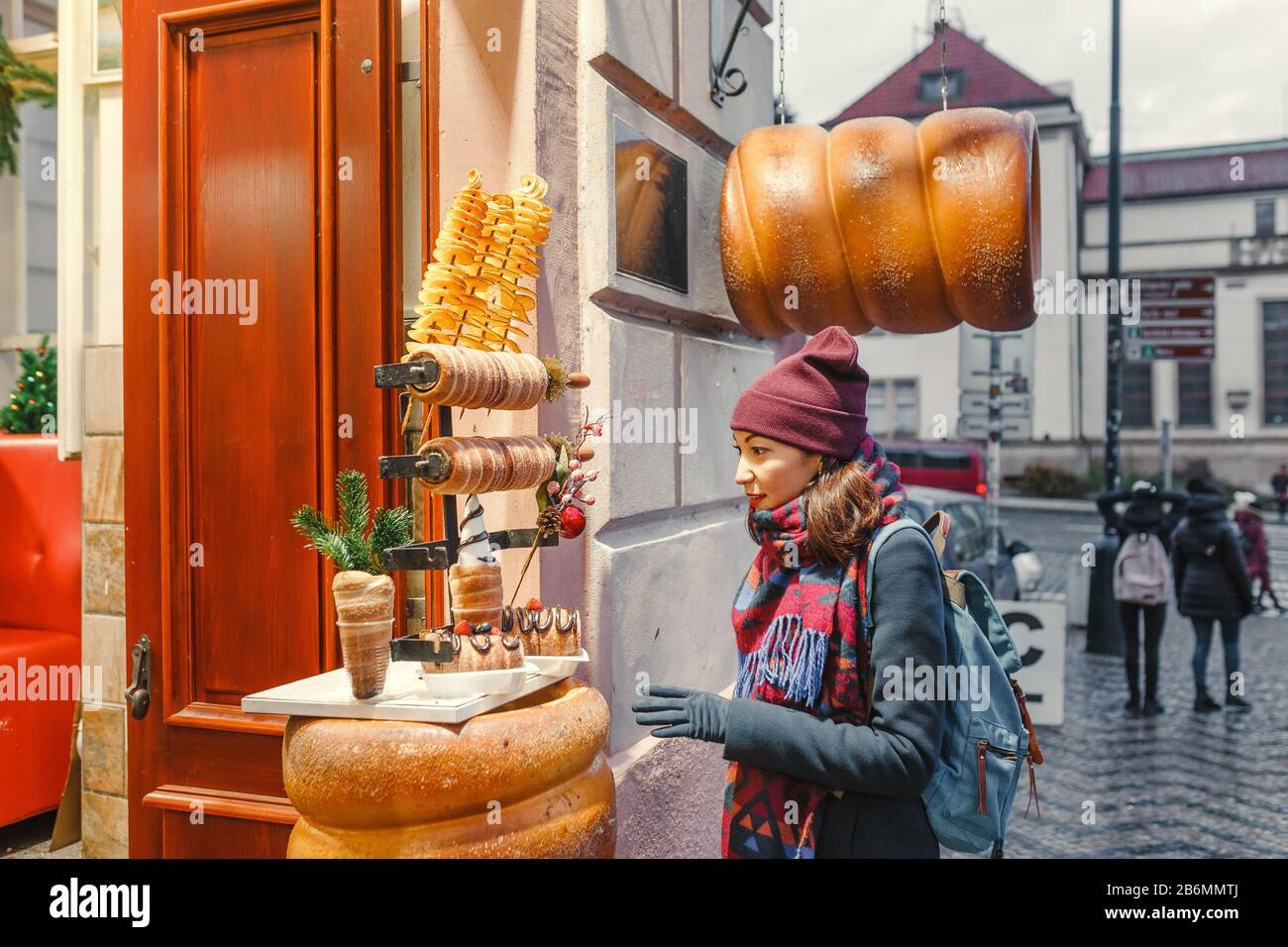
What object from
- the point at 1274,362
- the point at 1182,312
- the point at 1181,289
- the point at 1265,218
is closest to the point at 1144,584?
the point at 1182,312

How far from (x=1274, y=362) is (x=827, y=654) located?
30.5m

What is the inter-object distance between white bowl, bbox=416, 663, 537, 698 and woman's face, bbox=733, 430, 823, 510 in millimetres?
641

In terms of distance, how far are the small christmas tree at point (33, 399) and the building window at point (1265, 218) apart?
1221 inches

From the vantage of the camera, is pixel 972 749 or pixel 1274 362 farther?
pixel 1274 362

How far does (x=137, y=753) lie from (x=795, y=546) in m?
2.14

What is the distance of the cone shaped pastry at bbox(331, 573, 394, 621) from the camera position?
75.4 inches

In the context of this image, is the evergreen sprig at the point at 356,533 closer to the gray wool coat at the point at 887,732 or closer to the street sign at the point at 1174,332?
the gray wool coat at the point at 887,732

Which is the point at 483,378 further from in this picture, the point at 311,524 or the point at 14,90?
the point at 14,90

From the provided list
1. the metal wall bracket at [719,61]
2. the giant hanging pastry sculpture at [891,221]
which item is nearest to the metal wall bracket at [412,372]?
the giant hanging pastry sculpture at [891,221]

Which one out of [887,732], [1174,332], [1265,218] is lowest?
[887,732]

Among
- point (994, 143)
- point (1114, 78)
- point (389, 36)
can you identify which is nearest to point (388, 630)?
point (389, 36)

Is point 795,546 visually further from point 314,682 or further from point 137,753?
point 137,753

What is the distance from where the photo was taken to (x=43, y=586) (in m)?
4.37

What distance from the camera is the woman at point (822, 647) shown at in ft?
6.06
